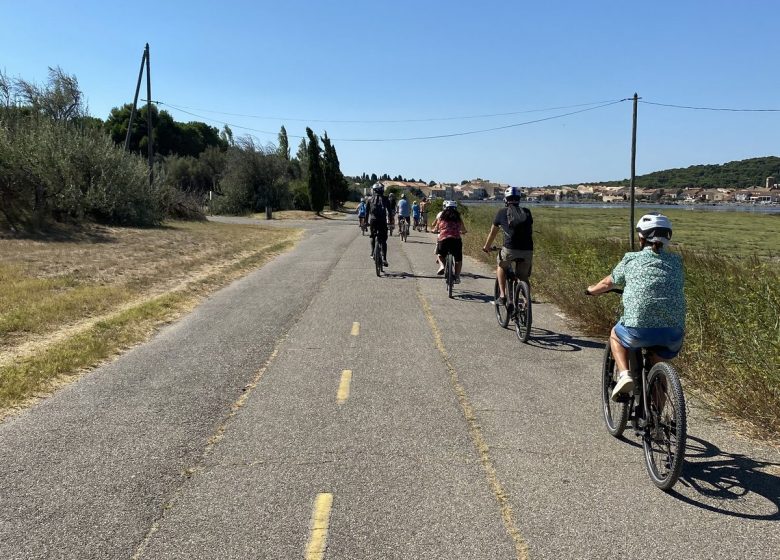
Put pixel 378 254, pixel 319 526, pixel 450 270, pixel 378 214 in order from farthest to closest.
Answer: pixel 378 254 < pixel 378 214 < pixel 450 270 < pixel 319 526

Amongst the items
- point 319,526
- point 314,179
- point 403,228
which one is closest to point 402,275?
point 403,228

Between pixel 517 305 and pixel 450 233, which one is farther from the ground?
pixel 450 233

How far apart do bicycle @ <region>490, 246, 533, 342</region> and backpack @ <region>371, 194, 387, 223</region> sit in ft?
17.5

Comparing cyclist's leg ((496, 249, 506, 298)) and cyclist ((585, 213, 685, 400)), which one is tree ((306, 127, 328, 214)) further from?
cyclist ((585, 213, 685, 400))

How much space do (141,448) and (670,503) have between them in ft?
11.8

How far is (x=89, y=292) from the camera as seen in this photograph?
11.4 m

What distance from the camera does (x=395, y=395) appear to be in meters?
5.70

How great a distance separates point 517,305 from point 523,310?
0.27m

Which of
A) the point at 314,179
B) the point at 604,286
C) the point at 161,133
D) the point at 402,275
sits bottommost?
the point at 402,275

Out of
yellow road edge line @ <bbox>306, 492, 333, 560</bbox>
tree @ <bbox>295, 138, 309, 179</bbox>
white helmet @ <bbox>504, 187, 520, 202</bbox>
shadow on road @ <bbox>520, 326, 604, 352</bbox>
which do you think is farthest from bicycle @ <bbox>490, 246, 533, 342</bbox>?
tree @ <bbox>295, 138, 309, 179</bbox>

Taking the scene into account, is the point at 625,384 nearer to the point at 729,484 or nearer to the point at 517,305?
the point at 729,484

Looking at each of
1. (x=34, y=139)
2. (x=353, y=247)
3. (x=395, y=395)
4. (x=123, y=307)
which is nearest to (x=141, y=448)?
(x=395, y=395)

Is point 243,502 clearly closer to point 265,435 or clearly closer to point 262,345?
point 265,435

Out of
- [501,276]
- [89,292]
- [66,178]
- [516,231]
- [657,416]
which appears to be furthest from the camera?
[66,178]
